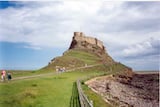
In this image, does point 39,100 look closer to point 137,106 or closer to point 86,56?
point 137,106

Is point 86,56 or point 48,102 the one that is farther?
point 86,56

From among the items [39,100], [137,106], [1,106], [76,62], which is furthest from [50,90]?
[76,62]

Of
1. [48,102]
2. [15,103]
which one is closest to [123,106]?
[48,102]

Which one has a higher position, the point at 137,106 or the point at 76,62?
the point at 76,62

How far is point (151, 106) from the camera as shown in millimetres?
61594

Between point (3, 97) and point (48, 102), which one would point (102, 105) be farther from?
point (3, 97)

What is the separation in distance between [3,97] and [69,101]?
7.10m

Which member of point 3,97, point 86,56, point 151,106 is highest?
point 86,56

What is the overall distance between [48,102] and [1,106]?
16.5ft

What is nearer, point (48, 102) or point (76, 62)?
point (48, 102)

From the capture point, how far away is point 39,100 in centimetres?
3706

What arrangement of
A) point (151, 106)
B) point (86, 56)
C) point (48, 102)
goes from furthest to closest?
point (86, 56), point (151, 106), point (48, 102)

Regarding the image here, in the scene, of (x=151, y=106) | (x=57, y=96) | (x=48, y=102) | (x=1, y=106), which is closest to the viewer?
(x=1, y=106)

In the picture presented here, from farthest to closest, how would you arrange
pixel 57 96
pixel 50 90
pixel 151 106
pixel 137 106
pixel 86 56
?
1. pixel 86 56
2. pixel 151 106
3. pixel 137 106
4. pixel 50 90
5. pixel 57 96
